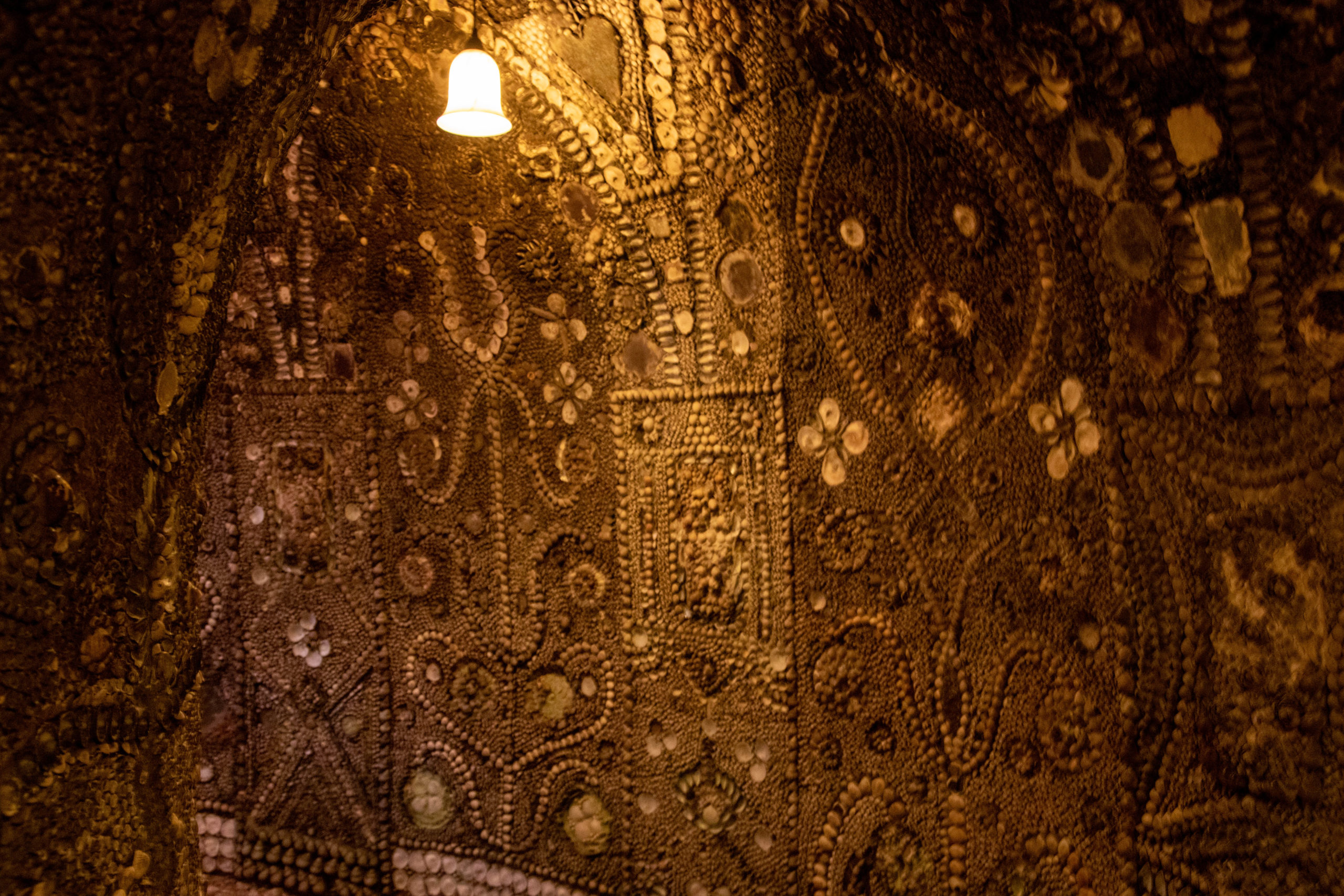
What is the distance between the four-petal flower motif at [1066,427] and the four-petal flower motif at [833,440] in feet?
0.92

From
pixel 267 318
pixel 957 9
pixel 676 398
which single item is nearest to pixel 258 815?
pixel 267 318

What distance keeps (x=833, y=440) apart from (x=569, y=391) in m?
0.63

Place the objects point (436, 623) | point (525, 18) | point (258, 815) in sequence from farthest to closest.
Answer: point (258, 815), point (436, 623), point (525, 18)

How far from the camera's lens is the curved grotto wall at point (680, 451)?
0.83m

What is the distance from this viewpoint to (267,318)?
2262 millimetres

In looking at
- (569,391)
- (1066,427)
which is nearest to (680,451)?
(569,391)

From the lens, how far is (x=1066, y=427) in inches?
51.5

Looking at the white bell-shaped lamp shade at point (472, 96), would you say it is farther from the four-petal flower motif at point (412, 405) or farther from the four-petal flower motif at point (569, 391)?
the four-petal flower motif at point (412, 405)

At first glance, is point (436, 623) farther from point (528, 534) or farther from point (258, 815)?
point (258, 815)

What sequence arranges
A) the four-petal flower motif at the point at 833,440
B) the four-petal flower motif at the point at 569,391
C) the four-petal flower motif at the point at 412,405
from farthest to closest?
1. the four-petal flower motif at the point at 412,405
2. the four-petal flower motif at the point at 569,391
3. the four-petal flower motif at the point at 833,440

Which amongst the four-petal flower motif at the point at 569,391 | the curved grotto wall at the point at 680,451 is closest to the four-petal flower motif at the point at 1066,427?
the curved grotto wall at the point at 680,451

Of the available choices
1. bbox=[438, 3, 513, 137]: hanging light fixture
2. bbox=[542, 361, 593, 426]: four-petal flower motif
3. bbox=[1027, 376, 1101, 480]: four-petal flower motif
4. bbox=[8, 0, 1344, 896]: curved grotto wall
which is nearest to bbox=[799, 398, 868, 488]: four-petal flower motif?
bbox=[8, 0, 1344, 896]: curved grotto wall

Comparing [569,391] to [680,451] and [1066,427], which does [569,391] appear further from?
[1066,427]

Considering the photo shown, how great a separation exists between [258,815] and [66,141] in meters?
2.10
